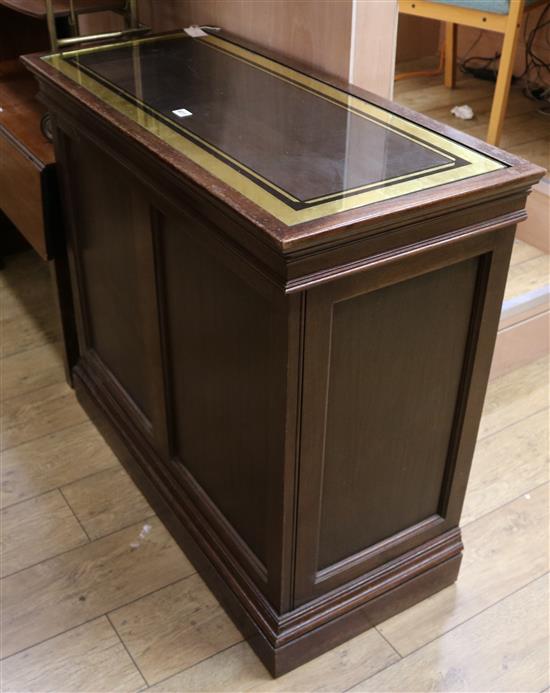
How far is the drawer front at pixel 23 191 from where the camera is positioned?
184 centimetres

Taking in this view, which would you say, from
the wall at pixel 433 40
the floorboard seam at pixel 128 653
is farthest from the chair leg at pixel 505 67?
the floorboard seam at pixel 128 653

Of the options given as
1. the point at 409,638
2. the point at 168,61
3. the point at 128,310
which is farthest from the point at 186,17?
the point at 409,638

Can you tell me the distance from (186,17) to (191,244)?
2.83ft

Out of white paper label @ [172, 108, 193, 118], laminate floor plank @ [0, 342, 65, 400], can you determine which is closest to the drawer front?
laminate floor plank @ [0, 342, 65, 400]

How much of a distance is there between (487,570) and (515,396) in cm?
62

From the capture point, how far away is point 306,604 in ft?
4.69

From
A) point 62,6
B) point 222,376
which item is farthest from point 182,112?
point 62,6

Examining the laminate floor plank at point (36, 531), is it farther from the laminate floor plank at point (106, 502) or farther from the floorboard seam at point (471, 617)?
the floorboard seam at point (471, 617)

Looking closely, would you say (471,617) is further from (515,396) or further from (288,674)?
(515,396)

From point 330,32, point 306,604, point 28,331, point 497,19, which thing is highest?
point 330,32

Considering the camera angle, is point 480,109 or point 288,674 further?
point 480,109

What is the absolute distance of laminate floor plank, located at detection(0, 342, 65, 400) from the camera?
86.0 inches

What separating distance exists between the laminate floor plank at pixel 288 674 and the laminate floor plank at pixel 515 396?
71 cm

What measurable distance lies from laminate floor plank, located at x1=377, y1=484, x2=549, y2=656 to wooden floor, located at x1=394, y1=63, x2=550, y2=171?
1.24 m
